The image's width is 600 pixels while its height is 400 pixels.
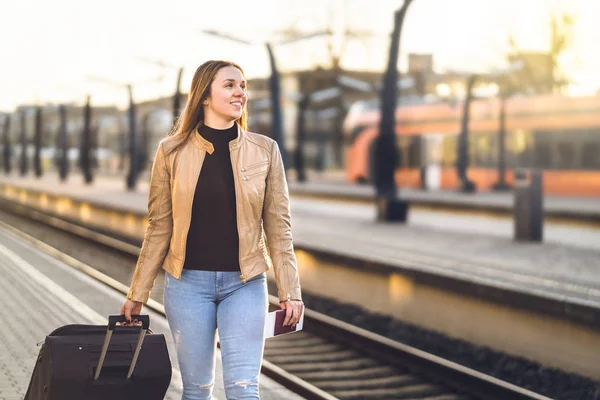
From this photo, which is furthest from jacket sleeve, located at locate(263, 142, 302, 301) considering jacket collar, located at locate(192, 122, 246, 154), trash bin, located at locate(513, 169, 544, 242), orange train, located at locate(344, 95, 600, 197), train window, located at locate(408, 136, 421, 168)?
train window, located at locate(408, 136, 421, 168)

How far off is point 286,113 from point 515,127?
56.8 m

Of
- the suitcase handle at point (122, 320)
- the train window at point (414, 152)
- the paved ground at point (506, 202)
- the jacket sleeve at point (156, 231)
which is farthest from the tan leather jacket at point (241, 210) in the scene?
the train window at point (414, 152)

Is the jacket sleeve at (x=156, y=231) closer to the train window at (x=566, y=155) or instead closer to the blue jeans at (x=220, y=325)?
the blue jeans at (x=220, y=325)

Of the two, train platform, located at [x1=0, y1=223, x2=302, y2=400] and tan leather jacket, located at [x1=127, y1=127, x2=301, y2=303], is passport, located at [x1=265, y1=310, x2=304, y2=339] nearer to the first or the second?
tan leather jacket, located at [x1=127, y1=127, x2=301, y2=303]

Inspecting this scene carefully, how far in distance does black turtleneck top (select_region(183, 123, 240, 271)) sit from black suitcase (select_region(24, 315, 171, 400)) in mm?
295

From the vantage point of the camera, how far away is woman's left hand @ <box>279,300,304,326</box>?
12.1 ft

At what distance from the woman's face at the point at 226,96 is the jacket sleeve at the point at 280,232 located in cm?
21

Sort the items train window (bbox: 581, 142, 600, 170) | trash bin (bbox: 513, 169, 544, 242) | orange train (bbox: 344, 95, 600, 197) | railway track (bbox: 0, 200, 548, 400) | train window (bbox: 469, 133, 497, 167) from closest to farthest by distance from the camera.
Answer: railway track (bbox: 0, 200, 548, 400)
trash bin (bbox: 513, 169, 544, 242)
train window (bbox: 581, 142, 600, 170)
orange train (bbox: 344, 95, 600, 197)
train window (bbox: 469, 133, 497, 167)

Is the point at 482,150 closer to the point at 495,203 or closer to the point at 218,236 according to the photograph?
the point at 495,203

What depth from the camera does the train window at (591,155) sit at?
30688 millimetres

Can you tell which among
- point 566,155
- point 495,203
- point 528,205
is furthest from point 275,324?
point 566,155

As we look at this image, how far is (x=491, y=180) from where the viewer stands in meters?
35.5

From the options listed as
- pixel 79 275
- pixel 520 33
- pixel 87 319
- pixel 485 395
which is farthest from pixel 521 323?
pixel 520 33

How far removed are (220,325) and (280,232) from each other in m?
0.39
